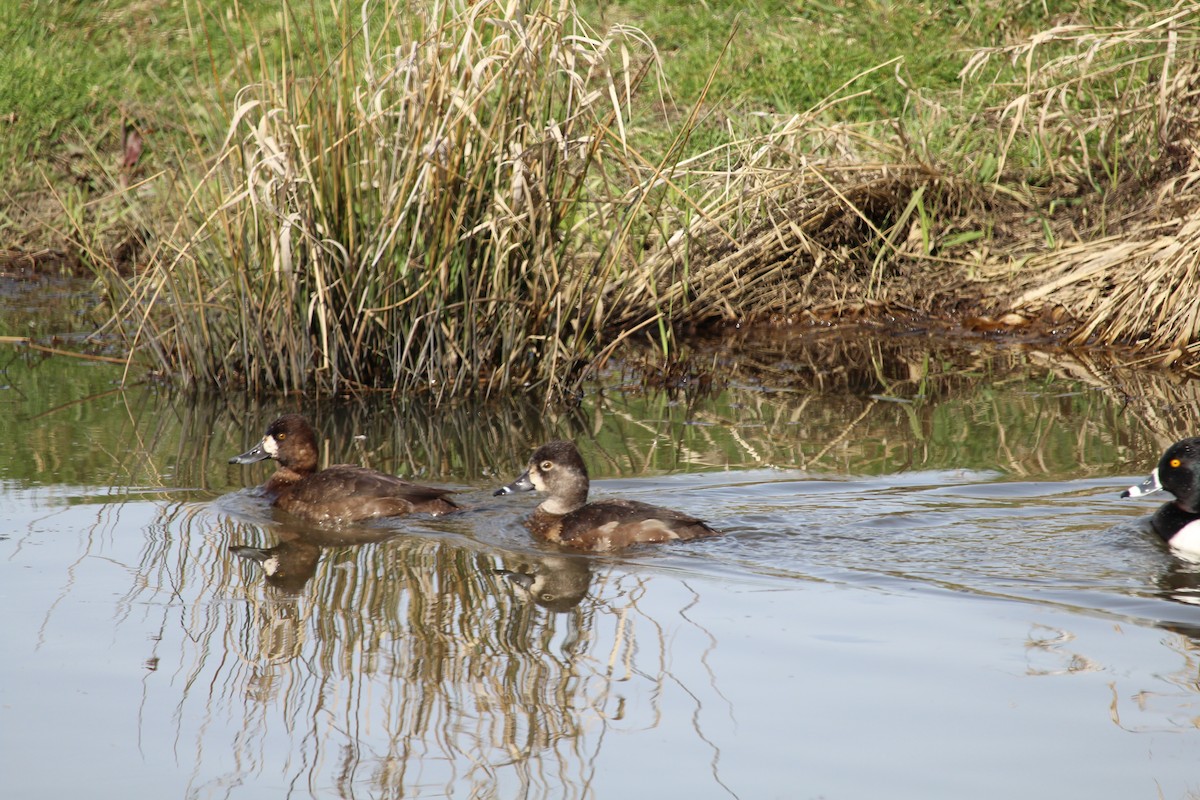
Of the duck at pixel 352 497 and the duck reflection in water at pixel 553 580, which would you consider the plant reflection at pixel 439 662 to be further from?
the duck at pixel 352 497

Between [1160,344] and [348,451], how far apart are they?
509cm

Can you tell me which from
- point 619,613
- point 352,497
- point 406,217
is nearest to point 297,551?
point 352,497

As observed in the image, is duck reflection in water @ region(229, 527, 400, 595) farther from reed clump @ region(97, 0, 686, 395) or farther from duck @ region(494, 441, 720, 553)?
reed clump @ region(97, 0, 686, 395)

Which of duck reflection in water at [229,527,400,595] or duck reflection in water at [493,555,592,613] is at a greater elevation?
duck reflection in water at [229,527,400,595]

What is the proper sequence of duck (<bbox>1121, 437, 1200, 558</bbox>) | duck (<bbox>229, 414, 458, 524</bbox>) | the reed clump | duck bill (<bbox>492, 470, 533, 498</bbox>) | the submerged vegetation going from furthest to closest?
the submerged vegetation, the reed clump, duck bill (<bbox>492, 470, 533, 498</bbox>), duck (<bbox>229, 414, 458, 524</bbox>), duck (<bbox>1121, 437, 1200, 558</bbox>)

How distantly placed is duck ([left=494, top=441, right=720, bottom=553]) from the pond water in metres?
0.13

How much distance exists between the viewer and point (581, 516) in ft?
20.6

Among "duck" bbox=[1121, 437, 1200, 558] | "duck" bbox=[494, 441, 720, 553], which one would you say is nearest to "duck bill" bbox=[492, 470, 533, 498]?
"duck" bbox=[494, 441, 720, 553]

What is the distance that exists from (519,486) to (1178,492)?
2.76 m

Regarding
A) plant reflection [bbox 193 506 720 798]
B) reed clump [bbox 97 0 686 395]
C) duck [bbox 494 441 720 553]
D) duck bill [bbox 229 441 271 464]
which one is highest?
reed clump [bbox 97 0 686 395]

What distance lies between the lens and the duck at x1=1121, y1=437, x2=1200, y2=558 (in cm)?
607

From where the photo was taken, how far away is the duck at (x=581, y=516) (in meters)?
6.10

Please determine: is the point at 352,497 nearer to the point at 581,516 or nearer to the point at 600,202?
the point at 581,516

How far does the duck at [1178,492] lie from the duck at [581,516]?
1.82 metres
